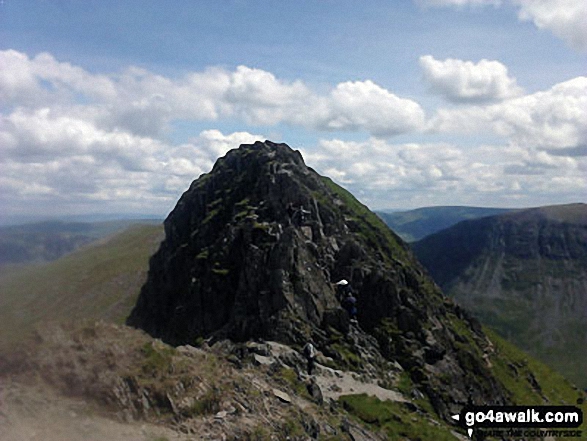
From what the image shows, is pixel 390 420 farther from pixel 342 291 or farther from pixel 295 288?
pixel 342 291

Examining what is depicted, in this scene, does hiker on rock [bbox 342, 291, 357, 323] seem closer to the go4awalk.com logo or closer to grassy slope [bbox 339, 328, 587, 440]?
grassy slope [bbox 339, 328, 587, 440]

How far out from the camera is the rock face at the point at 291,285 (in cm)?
8869

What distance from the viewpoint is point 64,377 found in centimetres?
3108

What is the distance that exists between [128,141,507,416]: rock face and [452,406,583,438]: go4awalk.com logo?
570 centimetres

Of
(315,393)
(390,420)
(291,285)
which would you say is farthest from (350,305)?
(315,393)

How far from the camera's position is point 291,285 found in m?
90.0

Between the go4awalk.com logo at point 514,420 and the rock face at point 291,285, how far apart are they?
5702 mm

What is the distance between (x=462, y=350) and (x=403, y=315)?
61.6 feet

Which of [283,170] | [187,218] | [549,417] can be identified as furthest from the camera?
[187,218]

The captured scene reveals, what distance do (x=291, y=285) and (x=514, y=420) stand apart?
4600 cm

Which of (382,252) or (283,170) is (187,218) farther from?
(382,252)

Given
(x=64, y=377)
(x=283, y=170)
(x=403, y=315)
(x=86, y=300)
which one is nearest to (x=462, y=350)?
(x=403, y=315)

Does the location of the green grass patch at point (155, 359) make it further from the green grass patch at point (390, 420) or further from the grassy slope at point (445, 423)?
the green grass patch at point (390, 420)

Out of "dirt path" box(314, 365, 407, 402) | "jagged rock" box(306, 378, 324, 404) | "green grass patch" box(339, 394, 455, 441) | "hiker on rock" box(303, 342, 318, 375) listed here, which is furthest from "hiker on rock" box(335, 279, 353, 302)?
"jagged rock" box(306, 378, 324, 404)
